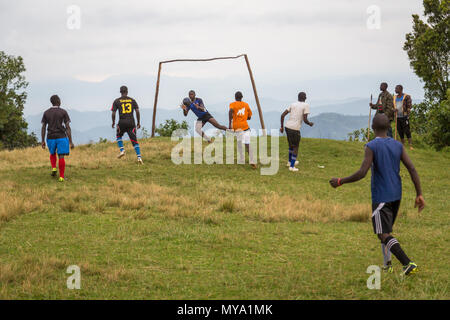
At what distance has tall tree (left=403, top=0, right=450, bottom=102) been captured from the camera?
3891cm

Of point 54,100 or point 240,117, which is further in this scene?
point 240,117

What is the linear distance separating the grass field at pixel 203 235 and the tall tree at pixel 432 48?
83.4 ft

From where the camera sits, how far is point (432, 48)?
127 feet

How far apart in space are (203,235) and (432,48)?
116 ft

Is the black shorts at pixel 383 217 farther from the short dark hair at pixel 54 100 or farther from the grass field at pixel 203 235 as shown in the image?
the short dark hair at pixel 54 100

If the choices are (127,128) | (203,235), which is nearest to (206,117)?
(127,128)

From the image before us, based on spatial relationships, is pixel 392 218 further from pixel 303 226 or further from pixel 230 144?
pixel 230 144

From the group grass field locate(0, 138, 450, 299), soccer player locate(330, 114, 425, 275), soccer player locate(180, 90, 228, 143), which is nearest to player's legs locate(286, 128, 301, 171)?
grass field locate(0, 138, 450, 299)

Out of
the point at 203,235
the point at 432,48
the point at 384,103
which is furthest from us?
the point at 432,48

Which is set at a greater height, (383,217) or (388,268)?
(383,217)

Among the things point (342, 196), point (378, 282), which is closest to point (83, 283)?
point (378, 282)

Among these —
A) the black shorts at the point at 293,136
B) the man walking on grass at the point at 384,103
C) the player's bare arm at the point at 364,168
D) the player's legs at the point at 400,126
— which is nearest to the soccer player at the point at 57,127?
the black shorts at the point at 293,136

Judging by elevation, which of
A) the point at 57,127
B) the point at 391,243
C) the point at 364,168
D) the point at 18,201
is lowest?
the point at 391,243

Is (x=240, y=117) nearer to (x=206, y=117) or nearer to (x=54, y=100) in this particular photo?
(x=206, y=117)
